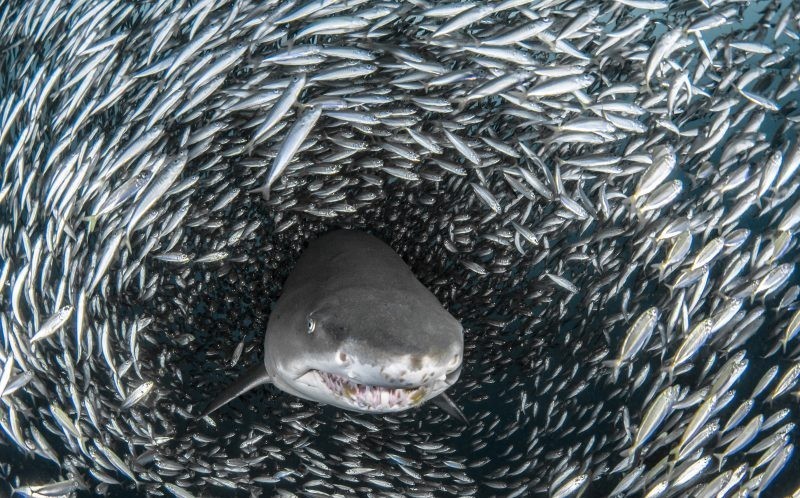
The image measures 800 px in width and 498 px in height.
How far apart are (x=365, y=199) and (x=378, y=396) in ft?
9.65

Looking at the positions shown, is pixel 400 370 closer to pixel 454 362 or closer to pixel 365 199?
pixel 454 362

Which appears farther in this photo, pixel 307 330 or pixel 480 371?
pixel 480 371

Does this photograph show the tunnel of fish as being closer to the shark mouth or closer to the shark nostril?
the shark mouth

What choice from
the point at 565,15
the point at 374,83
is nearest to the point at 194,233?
the point at 374,83

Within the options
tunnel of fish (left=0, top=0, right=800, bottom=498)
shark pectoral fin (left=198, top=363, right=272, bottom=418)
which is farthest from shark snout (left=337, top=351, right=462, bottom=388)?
shark pectoral fin (left=198, top=363, right=272, bottom=418)

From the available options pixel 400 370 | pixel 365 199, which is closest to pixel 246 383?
pixel 365 199

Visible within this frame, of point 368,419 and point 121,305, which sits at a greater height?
point 121,305

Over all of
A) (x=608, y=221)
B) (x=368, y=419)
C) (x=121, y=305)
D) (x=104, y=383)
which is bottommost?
(x=368, y=419)

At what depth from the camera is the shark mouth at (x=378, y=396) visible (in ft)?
10.4

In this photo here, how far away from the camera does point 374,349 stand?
3037 mm

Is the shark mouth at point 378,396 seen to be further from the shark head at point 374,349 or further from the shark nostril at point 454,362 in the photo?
the shark nostril at point 454,362

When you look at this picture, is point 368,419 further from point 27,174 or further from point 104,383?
point 27,174

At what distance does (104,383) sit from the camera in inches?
221

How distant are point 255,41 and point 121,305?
3.23 metres
